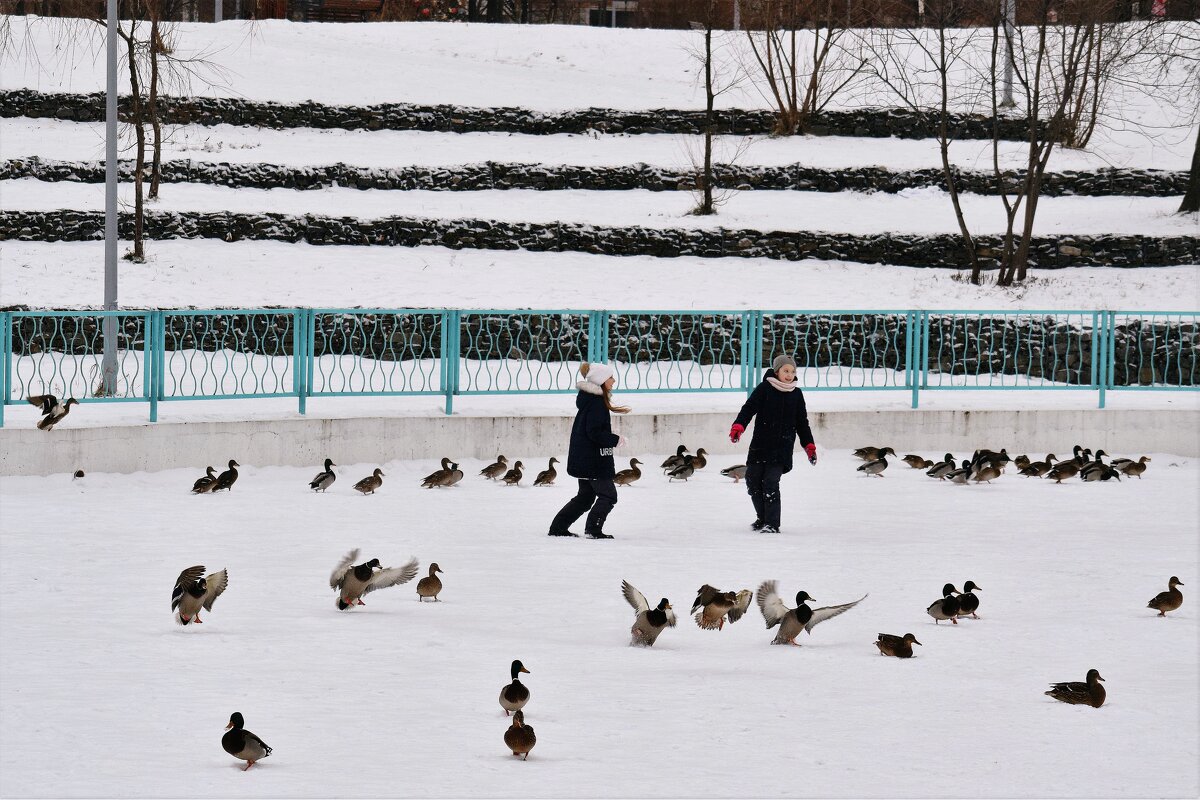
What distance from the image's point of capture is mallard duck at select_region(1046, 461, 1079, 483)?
55.5ft

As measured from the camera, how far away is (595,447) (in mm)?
A: 12672

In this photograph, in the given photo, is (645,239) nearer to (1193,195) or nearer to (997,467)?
(1193,195)

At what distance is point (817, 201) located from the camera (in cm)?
3306

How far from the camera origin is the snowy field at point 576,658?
636 cm

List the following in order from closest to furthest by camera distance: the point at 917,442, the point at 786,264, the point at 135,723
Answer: the point at 135,723 < the point at 917,442 < the point at 786,264

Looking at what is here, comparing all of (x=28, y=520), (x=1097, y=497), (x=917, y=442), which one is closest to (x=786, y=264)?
(x=917, y=442)

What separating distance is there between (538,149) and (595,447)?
23.0m

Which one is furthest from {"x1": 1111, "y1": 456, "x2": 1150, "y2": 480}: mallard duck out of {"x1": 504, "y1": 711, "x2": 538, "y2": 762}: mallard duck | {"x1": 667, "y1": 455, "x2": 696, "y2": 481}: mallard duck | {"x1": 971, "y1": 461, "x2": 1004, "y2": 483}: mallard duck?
{"x1": 504, "y1": 711, "x2": 538, "y2": 762}: mallard duck

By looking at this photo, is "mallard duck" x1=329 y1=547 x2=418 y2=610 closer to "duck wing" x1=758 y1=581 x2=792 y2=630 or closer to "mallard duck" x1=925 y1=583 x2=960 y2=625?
"duck wing" x1=758 y1=581 x2=792 y2=630

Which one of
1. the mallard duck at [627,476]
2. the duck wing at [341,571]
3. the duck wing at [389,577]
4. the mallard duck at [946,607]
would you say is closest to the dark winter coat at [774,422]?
the mallard duck at [627,476]

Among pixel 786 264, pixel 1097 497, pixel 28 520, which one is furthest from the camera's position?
pixel 786 264

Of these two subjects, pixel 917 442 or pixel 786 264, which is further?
pixel 786 264

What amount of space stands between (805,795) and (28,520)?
873 cm

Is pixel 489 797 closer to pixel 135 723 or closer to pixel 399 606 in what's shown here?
pixel 135 723
